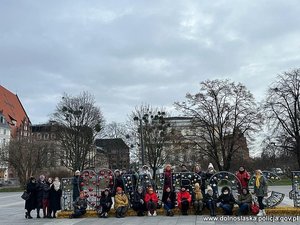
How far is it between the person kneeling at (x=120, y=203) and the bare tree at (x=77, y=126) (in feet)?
101

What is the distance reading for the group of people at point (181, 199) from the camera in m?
13.9

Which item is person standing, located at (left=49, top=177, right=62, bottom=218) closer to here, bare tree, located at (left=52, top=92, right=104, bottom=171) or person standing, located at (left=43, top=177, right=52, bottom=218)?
person standing, located at (left=43, top=177, right=52, bottom=218)

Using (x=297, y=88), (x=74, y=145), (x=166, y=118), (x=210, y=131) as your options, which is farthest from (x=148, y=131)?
(x=297, y=88)

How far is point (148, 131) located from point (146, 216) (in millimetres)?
28578

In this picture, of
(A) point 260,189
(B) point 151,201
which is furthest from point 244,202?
(B) point 151,201

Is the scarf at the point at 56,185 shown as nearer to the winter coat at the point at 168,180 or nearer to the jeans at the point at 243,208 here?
the winter coat at the point at 168,180

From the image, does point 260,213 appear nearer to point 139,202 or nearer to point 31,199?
point 139,202

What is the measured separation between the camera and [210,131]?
43000mm

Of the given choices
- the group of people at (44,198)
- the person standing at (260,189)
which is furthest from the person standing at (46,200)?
the person standing at (260,189)

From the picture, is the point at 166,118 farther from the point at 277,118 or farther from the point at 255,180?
the point at 255,180

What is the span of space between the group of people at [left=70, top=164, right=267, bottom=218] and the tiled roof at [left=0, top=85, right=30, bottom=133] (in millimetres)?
82967

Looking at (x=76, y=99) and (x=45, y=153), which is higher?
(x=76, y=99)

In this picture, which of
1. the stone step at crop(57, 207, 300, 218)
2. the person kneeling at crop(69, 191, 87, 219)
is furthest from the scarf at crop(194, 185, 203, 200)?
the person kneeling at crop(69, 191, 87, 219)

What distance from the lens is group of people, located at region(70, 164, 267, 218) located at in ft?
45.5
